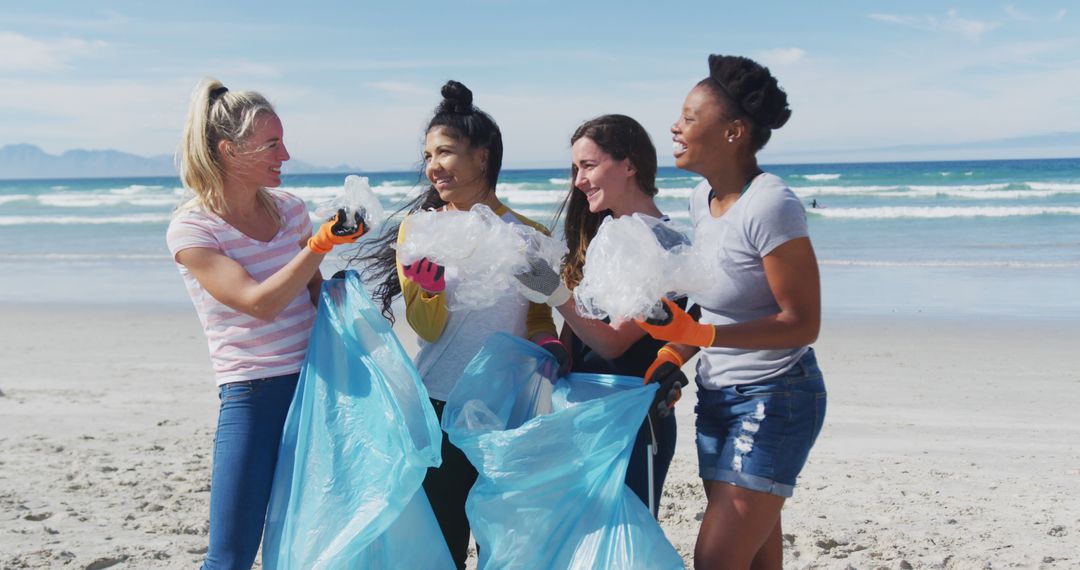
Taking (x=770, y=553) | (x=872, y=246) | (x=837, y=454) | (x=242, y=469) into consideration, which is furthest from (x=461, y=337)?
(x=872, y=246)

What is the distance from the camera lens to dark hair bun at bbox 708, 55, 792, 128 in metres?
2.13

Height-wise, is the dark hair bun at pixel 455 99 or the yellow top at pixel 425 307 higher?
the dark hair bun at pixel 455 99

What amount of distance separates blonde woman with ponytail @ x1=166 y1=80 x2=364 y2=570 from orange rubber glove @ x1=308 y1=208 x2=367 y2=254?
19mm

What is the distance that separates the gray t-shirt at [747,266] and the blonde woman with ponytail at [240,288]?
2.65 ft

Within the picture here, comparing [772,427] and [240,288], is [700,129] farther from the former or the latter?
[240,288]

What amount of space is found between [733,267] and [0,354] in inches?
278

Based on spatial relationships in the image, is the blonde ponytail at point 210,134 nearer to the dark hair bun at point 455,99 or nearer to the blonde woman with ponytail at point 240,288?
the blonde woman with ponytail at point 240,288

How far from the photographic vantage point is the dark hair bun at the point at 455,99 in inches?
102

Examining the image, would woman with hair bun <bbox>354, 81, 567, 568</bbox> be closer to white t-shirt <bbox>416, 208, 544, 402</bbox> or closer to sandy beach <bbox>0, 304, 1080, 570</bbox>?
white t-shirt <bbox>416, 208, 544, 402</bbox>

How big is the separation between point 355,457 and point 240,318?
1.42 ft

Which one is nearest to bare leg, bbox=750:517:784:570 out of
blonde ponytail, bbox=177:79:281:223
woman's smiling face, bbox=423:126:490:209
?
woman's smiling face, bbox=423:126:490:209

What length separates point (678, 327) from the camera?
6.52ft

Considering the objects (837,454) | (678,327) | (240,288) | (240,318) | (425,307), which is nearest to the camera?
(678,327)

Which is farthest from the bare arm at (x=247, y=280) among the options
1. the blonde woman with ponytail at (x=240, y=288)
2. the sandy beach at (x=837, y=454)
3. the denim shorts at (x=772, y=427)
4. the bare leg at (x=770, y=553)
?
the sandy beach at (x=837, y=454)
